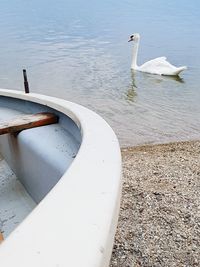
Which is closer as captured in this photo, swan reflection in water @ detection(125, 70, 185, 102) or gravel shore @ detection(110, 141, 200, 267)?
gravel shore @ detection(110, 141, 200, 267)

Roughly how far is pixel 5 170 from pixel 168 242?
1721mm

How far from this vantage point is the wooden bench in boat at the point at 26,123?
271 cm

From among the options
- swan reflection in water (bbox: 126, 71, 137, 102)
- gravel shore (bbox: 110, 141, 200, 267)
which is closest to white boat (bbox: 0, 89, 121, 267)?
gravel shore (bbox: 110, 141, 200, 267)

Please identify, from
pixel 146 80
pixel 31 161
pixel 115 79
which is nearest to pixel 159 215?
pixel 31 161

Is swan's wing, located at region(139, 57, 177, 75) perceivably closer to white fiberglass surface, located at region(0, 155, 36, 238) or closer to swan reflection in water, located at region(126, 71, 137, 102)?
swan reflection in water, located at region(126, 71, 137, 102)

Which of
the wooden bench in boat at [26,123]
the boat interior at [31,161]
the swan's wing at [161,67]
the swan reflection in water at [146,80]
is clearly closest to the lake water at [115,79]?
the swan reflection in water at [146,80]

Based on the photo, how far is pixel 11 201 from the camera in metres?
3.04

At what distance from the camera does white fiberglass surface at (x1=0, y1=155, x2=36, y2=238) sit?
9.02 feet

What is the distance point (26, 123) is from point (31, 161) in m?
0.32

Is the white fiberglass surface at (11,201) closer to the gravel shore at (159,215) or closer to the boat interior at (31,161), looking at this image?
the boat interior at (31,161)

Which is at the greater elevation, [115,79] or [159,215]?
[159,215]

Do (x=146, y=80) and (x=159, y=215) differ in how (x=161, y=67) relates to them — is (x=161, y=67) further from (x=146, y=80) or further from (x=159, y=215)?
(x=159, y=215)

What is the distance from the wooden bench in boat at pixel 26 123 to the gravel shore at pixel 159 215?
4.05 ft

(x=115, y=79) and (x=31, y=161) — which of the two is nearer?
(x=31, y=161)
